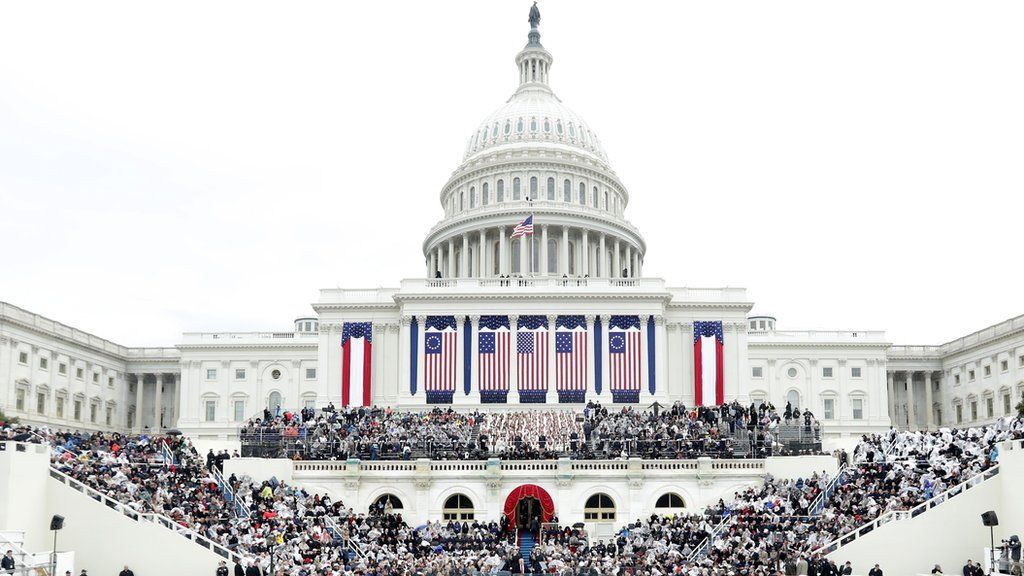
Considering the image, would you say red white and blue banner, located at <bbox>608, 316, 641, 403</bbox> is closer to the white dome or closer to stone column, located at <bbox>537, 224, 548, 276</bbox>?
stone column, located at <bbox>537, 224, 548, 276</bbox>

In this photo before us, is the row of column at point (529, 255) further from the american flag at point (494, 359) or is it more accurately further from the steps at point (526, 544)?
the steps at point (526, 544)

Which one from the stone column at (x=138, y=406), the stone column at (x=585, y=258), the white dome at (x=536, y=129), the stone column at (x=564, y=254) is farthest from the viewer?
the stone column at (x=138, y=406)

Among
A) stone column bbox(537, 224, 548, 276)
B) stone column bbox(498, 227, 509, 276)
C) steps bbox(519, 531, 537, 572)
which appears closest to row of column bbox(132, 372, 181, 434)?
stone column bbox(498, 227, 509, 276)

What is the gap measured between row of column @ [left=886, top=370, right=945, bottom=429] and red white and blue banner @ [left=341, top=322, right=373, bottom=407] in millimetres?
55801

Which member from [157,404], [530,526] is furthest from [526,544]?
[157,404]

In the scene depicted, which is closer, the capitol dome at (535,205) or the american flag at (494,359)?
the american flag at (494,359)

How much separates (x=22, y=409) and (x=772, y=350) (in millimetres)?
66318

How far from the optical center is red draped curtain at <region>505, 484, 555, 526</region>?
4838cm

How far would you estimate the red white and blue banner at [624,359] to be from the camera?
7362 cm

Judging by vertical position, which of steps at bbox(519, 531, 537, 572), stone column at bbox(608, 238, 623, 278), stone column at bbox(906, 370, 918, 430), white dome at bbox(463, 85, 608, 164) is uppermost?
white dome at bbox(463, 85, 608, 164)

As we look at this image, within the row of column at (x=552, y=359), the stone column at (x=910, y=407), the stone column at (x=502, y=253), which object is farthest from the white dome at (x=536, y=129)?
the stone column at (x=910, y=407)

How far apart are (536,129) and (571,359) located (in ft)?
122

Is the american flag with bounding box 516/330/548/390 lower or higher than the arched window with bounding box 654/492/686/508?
higher

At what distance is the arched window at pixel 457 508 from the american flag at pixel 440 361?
24495 millimetres
